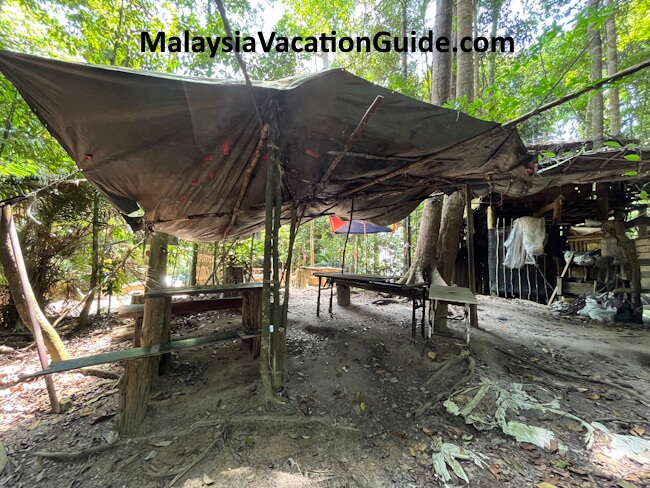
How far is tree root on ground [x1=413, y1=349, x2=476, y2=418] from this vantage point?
8.38 feet

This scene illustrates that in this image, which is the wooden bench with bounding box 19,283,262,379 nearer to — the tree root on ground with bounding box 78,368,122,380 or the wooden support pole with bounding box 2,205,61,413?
the wooden support pole with bounding box 2,205,61,413

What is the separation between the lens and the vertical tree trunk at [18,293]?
8.59ft

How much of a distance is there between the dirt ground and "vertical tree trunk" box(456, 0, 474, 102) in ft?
14.7

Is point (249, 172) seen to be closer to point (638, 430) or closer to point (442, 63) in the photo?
point (638, 430)

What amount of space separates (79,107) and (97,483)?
105 inches

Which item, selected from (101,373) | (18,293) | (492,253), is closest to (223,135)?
(18,293)

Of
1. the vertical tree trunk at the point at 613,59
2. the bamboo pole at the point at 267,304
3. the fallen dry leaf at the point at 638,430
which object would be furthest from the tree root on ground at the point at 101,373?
the vertical tree trunk at the point at 613,59

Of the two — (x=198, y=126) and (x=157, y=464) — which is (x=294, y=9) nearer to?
(x=198, y=126)

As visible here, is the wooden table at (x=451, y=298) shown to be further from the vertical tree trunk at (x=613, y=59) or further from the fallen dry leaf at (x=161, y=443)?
the vertical tree trunk at (x=613, y=59)

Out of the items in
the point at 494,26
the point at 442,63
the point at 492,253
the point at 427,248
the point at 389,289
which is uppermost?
the point at 494,26

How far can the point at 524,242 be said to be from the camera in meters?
6.73

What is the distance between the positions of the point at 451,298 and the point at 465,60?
4740mm

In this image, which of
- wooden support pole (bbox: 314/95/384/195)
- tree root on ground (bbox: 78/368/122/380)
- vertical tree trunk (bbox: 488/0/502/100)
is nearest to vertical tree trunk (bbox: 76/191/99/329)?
tree root on ground (bbox: 78/368/122/380)

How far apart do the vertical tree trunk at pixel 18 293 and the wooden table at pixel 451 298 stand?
4.45 m
